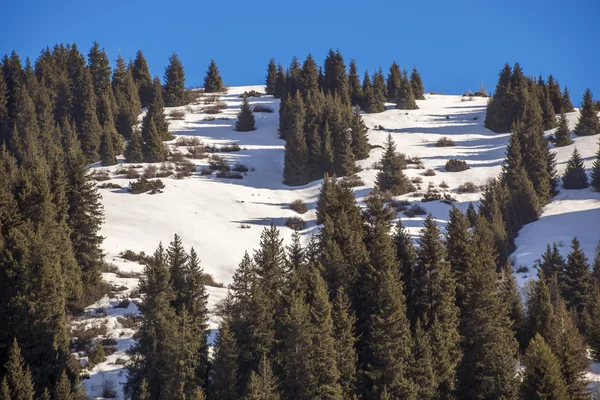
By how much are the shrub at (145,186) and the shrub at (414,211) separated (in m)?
24.8

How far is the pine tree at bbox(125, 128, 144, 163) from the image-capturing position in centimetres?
7156

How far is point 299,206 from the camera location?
60.8 m

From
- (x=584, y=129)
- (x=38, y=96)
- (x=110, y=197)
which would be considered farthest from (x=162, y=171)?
(x=584, y=129)

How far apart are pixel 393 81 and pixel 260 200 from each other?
50.9m

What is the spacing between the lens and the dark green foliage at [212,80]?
118250 millimetres

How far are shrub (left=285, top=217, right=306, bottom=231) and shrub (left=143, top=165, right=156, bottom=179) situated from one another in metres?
18.1

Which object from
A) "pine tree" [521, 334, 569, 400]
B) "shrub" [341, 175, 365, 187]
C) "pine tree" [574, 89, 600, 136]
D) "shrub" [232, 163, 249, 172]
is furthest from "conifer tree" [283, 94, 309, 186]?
"pine tree" [521, 334, 569, 400]

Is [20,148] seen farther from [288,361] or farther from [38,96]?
[288,361]

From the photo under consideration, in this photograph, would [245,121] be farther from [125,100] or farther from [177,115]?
[125,100]

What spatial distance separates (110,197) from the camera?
58.2 meters

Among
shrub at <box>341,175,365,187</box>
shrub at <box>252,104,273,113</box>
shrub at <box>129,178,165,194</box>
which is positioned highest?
shrub at <box>252,104,273,113</box>

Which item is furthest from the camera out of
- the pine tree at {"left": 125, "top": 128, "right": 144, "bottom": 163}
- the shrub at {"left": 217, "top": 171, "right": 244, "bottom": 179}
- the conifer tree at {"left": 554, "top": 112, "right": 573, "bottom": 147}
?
the conifer tree at {"left": 554, "top": 112, "right": 573, "bottom": 147}

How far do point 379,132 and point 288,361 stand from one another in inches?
2336

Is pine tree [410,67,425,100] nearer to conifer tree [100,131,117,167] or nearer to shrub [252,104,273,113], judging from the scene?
shrub [252,104,273,113]
